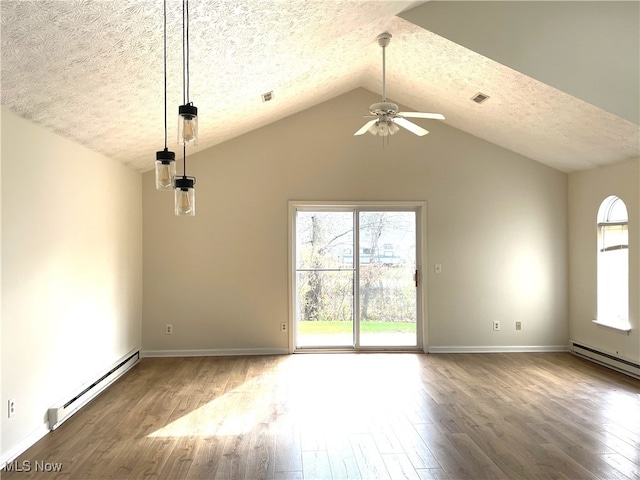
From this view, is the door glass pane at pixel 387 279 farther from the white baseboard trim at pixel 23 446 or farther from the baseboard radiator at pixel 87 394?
the white baseboard trim at pixel 23 446

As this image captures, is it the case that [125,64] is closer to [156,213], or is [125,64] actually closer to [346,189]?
[156,213]

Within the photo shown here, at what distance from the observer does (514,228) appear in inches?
245

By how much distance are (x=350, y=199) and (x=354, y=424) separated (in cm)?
317

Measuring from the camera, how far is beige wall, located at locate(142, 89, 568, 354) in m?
6.01

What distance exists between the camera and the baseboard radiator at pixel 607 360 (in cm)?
496

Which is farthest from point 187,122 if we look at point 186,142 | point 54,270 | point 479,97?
point 479,97

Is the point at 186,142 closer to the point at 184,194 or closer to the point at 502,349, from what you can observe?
the point at 184,194

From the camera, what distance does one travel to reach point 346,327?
6281 mm

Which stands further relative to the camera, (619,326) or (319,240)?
(319,240)

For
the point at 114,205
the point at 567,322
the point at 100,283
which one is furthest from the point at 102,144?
the point at 567,322

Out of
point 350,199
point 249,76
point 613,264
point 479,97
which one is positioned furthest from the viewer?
point 350,199

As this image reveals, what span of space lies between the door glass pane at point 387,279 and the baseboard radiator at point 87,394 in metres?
2.92

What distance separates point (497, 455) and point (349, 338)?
3233mm

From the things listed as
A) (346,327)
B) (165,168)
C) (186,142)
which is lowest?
(346,327)
